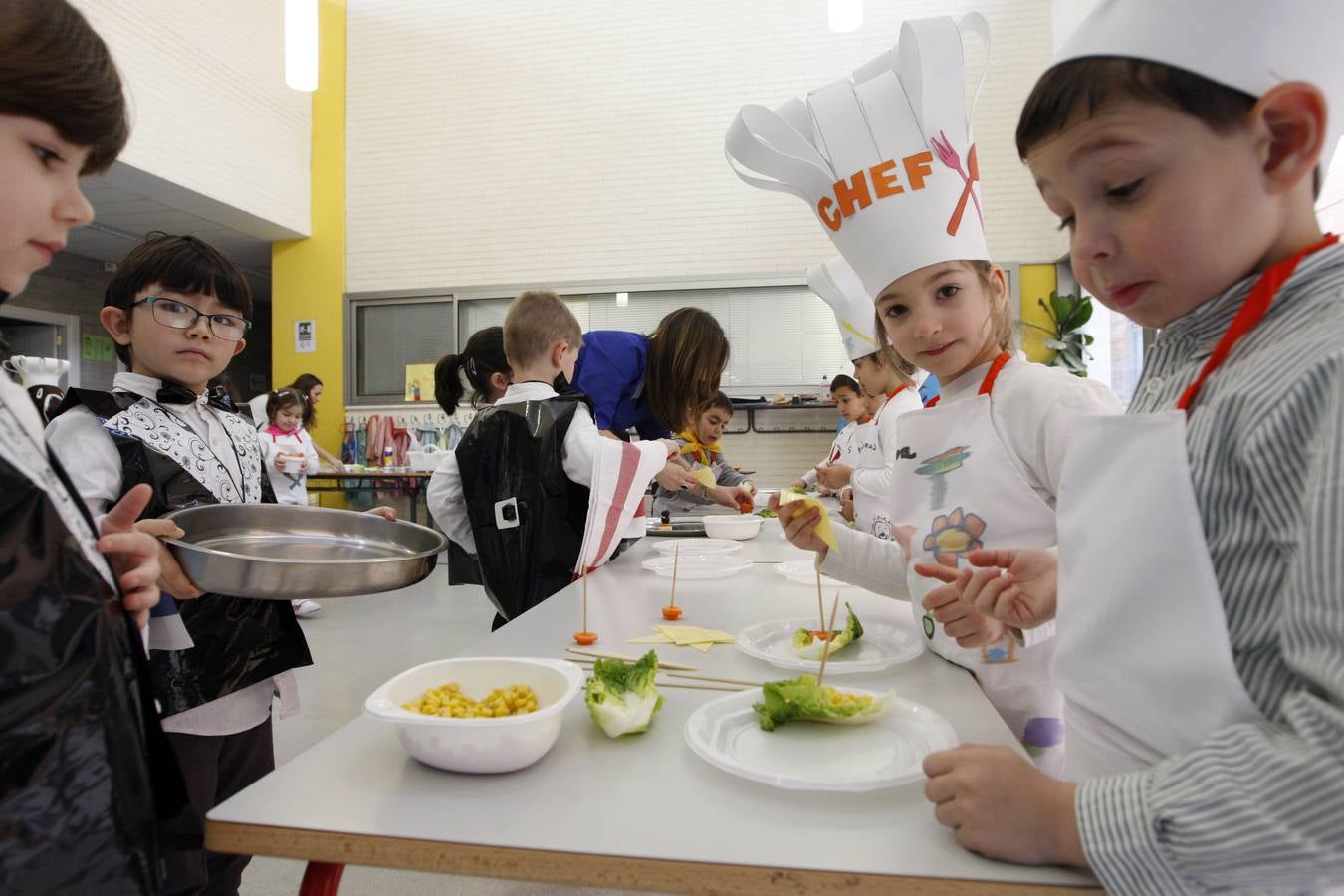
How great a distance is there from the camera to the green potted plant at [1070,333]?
19.3 ft

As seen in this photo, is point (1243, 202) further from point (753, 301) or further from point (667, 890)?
point (753, 301)

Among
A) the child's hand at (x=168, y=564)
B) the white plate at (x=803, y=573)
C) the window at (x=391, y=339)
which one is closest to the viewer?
the child's hand at (x=168, y=564)

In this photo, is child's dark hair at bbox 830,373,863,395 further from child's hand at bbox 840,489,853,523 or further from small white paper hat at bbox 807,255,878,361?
small white paper hat at bbox 807,255,878,361

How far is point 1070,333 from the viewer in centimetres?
603

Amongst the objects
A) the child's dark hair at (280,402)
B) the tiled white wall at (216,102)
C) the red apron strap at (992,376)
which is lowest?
the red apron strap at (992,376)

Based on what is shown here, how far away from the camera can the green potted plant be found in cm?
588

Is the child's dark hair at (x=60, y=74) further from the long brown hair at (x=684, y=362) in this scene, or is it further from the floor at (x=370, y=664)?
the long brown hair at (x=684, y=362)

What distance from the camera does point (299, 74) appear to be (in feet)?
12.2

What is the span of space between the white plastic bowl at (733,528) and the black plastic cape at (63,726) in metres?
2.17

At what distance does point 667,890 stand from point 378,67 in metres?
8.77

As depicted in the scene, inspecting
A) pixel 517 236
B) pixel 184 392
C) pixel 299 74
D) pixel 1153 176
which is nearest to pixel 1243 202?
pixel 1153 176

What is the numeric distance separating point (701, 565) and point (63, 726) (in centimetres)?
159

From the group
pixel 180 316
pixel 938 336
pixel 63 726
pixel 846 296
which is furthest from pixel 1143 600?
pixel 846 296

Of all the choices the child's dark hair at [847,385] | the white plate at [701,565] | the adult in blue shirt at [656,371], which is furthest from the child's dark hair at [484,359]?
the child's dark hair at [847,385]
